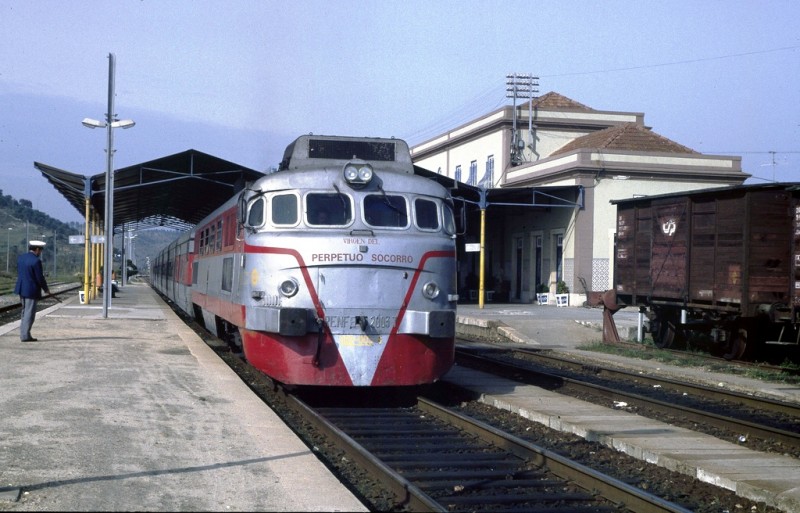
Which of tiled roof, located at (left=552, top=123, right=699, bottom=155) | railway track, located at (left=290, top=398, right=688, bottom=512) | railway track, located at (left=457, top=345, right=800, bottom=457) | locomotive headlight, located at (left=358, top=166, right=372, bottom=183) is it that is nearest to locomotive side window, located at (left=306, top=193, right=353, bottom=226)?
locomotive headlight, located at (left=358, top=166, right=372, bottom=183)

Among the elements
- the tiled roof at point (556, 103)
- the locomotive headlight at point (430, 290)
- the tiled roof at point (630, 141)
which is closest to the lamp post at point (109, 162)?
the locomotive headlight at point (430, 290)

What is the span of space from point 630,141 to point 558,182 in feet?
12.2

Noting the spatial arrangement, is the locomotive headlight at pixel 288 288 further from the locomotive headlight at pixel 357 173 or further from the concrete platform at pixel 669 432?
the concrete platform at pixel 669 432

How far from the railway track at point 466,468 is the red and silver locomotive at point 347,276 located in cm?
61

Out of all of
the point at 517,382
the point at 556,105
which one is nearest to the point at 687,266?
the point at 517,382

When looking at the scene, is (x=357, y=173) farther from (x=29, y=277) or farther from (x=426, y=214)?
(x=29, y=277)

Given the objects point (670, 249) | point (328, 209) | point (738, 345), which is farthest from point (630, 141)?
point (328, 209)

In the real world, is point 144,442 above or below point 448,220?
below

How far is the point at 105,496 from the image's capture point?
5.79 meters

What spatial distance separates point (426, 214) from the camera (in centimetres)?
1118

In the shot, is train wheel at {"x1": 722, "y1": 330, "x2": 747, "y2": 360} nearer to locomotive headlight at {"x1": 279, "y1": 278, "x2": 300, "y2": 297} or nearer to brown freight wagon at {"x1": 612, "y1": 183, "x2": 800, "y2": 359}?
brown freight wagon at {"x1": 612, "y1": 183, "x2": 800, "y2": 359}

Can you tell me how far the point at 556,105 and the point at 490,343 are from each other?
27633 millimetres

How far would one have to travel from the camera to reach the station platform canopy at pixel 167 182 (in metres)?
29.3

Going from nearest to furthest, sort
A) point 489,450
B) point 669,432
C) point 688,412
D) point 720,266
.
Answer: point 489,450 → point 669,432 → point 688,412 → point 720,266
